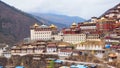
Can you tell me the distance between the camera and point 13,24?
Result: 497 feet

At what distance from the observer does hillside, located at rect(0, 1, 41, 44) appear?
441 ft

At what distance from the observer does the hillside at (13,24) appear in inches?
5290

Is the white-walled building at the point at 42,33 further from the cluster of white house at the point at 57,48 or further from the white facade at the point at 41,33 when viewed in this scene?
the cluster of white house at the point at 57,48

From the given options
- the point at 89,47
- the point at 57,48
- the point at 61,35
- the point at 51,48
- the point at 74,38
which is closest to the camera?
the point at 89,47

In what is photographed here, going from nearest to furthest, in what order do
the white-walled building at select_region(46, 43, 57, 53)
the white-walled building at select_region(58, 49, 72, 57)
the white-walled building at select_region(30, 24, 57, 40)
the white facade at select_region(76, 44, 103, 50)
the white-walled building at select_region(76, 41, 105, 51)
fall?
1. the white facade at select_region(76, 44, 103, 50)
2. the white-walled building at select_region(76, 41, 105, 51)
3. the white-walled building at select_region(58, 49, 72, 57)
4. the white-walled building at select_region(46, 43, 57, 53)
5. the white-walled building at select_region(30, 24, 57, 40)

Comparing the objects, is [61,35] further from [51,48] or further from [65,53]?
[65,53]

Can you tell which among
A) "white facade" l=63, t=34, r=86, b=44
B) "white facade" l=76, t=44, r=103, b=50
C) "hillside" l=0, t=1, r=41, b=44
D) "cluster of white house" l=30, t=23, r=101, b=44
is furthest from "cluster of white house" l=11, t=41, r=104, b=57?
"hillside" l=0, t=1, r=41, b=44

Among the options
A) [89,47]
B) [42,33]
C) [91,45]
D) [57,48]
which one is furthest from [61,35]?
[91,45]

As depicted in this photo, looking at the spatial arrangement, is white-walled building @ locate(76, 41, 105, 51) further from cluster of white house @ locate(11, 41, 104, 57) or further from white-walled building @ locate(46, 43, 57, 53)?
white-walled building @ locate(46, 43, 57, 53)

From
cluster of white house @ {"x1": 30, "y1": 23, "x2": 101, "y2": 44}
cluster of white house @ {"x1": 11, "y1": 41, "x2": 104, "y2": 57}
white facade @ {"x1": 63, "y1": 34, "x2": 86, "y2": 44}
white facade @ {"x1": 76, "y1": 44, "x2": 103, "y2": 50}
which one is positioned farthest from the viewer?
white facade @ {"x1": 63, "y1": 34, "x2": 86, "y2": 44}

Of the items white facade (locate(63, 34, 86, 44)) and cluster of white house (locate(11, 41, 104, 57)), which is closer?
cluster of white house (locate(11, 41, 104, 57))

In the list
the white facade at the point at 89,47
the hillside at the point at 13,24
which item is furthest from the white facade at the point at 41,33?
the hillside at the point at 13,24

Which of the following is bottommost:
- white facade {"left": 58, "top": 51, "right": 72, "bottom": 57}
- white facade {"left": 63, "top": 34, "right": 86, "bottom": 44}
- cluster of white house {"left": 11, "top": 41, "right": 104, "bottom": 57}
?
white facade {"left": 58, "top": 51, "right": 72, "bottom": 57}

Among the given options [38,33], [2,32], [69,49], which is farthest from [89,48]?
[2,32]
